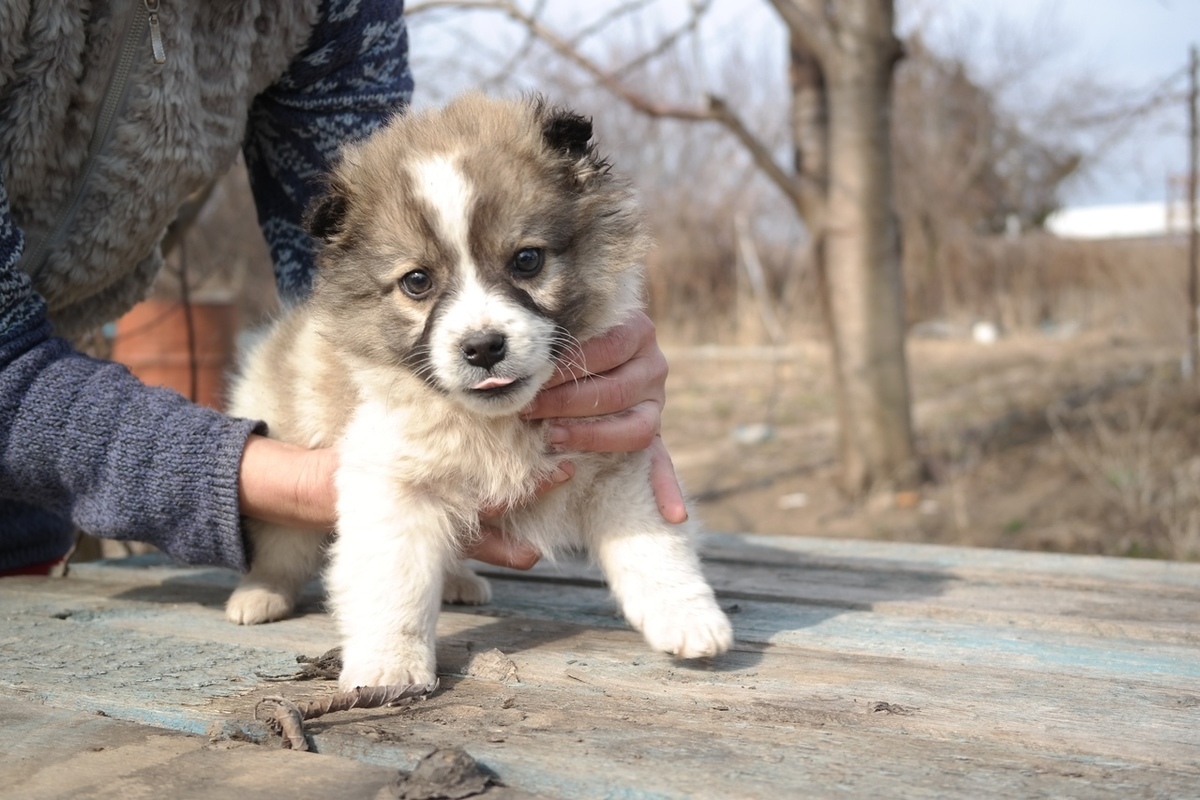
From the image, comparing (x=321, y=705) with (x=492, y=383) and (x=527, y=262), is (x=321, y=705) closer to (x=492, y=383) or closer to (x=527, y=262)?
(x=492, y=383)

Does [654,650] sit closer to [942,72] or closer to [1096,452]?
[1096,452]

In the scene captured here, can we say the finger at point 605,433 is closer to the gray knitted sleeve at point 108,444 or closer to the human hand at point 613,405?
the human hand at point 613,405

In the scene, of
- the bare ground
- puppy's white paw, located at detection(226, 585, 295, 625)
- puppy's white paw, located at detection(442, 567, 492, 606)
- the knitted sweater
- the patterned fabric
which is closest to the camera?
the knitted sweater

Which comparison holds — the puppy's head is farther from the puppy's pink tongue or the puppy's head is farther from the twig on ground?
the twig on ground

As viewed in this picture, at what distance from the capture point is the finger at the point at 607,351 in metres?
2.25

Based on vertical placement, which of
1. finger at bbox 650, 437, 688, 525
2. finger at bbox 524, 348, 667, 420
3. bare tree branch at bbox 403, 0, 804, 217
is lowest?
finger at bbox 650, 437, 688, 525

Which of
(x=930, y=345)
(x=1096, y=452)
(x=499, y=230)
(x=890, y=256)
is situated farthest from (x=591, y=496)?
(x=930, y=345)

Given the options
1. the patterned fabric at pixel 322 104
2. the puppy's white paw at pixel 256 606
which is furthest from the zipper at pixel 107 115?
the puppy's white paw at pixel 256 606

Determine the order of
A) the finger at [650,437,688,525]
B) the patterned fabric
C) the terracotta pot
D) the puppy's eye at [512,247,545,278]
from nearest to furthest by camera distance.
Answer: the puppy's eye at [512,247,545,278]
the finger at [650,437,688,525]
the patterned fabric
the terracotta pot

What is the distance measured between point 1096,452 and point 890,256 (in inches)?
84.9

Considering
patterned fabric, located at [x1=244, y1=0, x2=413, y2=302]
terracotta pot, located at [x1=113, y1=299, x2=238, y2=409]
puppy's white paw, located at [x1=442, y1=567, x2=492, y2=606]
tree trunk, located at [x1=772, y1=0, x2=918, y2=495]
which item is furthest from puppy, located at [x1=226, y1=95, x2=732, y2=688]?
tree trunk, located at [x1=772, y1=0, x2=918, y2=495]

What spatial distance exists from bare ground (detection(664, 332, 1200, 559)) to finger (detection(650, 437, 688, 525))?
13.6 feet

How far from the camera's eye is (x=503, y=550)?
7.78 ft

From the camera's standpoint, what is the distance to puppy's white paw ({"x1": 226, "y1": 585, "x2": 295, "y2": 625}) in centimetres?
251
